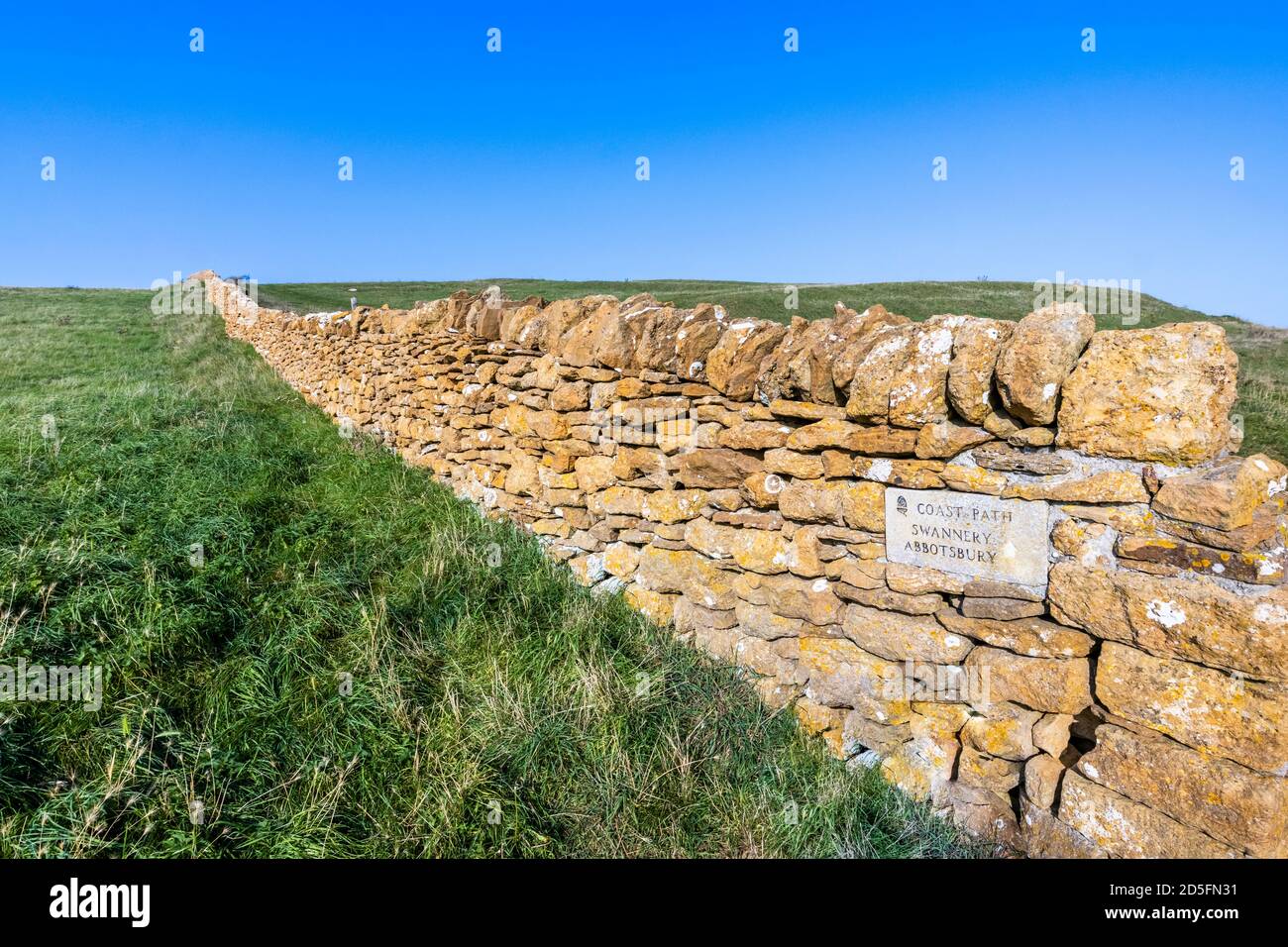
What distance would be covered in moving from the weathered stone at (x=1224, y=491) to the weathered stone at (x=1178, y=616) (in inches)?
10.4

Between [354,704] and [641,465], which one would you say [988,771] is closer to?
[641,465]

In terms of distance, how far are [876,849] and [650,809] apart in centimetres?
103

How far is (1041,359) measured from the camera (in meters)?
2.68

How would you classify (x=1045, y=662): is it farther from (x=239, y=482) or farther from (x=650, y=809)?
(x=239, y=482)

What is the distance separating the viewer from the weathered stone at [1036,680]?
279cm

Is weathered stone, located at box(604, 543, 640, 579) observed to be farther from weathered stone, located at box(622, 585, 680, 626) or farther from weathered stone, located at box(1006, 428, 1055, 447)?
weathered stone, located at box(1006, 428, 1055, 447)

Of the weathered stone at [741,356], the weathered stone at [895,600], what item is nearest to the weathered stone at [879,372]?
the weathered stone at [741,356]

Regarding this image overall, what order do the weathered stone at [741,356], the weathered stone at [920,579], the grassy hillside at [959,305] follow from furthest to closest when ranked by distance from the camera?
the grassy hillside at [959,305]
the weathered stone at [741,356]
the weathered stone at [920,579]

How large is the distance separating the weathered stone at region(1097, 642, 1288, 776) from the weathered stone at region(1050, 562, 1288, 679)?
6 cm

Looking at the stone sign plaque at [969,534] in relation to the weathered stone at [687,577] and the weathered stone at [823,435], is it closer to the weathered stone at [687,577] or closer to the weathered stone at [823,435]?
the weathered stone at [823,435]

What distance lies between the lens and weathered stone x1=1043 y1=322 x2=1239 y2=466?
97.4 inches

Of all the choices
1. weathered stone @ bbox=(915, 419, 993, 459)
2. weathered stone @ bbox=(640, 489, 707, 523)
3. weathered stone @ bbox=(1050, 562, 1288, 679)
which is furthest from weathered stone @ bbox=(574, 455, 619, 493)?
weathered stone @ bbox=(1050, 562, 1288, 679)

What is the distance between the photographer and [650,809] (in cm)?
296

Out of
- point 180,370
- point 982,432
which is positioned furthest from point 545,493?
point 180,370
